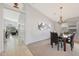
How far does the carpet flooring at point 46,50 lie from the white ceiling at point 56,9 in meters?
0.42

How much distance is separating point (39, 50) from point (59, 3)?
0.81m

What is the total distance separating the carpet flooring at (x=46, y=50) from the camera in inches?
81.7

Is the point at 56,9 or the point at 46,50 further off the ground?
the point at 56,9

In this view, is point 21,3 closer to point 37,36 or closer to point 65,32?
point 37,36

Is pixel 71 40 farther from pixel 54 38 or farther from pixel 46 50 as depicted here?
pixel 46 50

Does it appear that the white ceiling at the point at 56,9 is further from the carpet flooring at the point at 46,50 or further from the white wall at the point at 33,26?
the carpet flooring at the point at 46,50

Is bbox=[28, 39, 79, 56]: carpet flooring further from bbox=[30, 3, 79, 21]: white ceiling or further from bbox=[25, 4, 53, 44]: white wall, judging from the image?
bbox=[30, 3, 79, 21]: white ceiling

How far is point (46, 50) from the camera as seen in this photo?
2.10 metres

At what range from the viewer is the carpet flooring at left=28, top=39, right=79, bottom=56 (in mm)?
2076

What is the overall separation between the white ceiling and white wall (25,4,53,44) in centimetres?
8

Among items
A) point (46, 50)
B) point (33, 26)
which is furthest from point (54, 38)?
point (33, 26)

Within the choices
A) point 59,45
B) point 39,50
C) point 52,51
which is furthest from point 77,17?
point 39,50

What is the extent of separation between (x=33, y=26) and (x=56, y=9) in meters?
0.45

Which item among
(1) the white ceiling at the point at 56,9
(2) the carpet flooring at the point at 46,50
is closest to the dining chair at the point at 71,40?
(2) the carpet flooring at the point at 46,50
